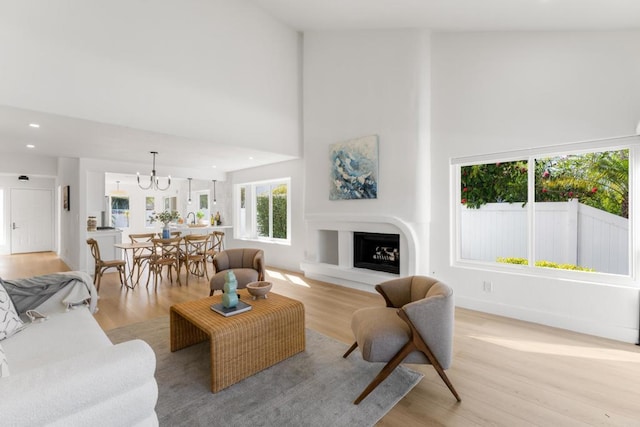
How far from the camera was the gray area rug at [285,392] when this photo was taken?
1.85 metres

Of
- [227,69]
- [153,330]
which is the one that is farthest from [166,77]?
[153,330]

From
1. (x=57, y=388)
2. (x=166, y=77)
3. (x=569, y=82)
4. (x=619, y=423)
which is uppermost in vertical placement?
(x=166, y=77)

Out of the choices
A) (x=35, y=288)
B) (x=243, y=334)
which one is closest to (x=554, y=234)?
(x=243, y=334)

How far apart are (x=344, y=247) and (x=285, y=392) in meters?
3.10

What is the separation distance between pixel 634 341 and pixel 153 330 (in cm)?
483

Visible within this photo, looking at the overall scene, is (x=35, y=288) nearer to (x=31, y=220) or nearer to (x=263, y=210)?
(x=263, y=210)

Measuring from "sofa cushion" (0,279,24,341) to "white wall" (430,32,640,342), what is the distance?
429 cm

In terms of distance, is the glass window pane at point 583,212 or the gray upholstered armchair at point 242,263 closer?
the glass window pane at point 583,212

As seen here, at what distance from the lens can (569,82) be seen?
10.4ft

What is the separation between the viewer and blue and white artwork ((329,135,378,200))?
4.60 meters

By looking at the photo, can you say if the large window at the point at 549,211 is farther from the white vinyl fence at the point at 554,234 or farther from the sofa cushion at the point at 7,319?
the sofa cushion at the point at 7,319

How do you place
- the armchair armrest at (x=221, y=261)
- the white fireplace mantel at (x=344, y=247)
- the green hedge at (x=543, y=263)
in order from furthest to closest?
1. the white fireplace mantel at (x=344, y=247)
2. the armchair armrest at (x=221, y=261)
3. the green hedge at (x=543, y=263)

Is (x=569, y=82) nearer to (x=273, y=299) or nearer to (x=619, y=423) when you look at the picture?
(x=619, y=423)

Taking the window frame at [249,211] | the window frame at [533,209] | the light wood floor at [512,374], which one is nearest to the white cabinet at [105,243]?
the light wood floor at [512,374]
